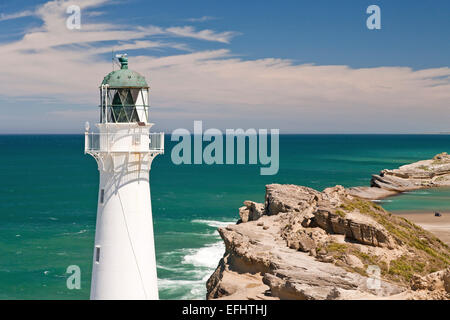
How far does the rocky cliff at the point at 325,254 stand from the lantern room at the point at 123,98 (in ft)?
27.8

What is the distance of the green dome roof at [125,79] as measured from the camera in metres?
15.6

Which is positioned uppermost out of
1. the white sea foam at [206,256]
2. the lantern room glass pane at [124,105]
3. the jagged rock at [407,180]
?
the lantern room glass pane at [124,105]

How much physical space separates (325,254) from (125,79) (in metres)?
13.4

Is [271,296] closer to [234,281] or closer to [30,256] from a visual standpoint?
[234,281]

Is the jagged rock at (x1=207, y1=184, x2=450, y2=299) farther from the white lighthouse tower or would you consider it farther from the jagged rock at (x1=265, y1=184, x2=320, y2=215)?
the white lighthouse tower

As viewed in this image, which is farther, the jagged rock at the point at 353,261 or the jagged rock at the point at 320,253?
the jagged rock at the point at 353,261

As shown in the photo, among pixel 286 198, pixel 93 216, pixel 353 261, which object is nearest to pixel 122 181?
pixel 353 261

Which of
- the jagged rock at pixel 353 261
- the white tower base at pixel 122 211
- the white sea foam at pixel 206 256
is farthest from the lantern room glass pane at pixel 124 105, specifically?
the white sea foam at pixel 206 256

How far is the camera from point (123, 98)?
15859 millimetres

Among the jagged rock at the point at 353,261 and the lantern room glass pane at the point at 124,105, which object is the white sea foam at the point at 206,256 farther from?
the lantern room glass pane at the point at 124,105

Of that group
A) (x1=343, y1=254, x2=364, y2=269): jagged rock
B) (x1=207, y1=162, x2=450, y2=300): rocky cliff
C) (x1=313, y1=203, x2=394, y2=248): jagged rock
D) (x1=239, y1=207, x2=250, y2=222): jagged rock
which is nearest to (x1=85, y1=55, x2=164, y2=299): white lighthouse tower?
(x1=207, y1=162, x2=450, y2=300): rocky cliff

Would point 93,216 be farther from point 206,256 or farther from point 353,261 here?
point 353,261
